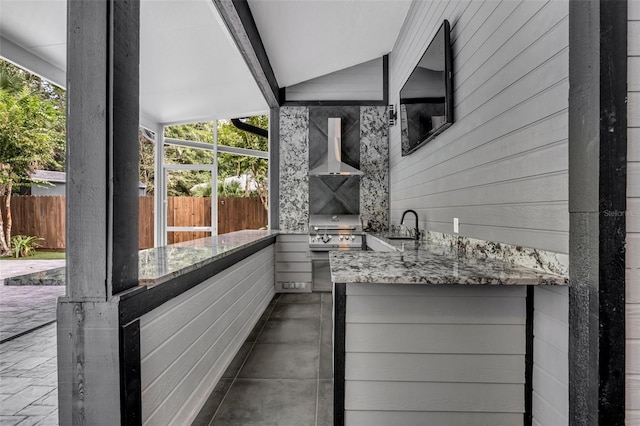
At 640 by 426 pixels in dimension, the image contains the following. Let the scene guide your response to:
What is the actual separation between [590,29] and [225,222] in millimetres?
6392

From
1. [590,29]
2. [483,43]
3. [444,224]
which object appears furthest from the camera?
[444,224]

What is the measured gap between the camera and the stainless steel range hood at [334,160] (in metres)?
4.63

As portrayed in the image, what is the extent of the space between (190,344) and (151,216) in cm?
545

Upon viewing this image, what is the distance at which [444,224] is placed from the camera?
257 cm

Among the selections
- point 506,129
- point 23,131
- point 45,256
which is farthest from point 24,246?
point 506,129

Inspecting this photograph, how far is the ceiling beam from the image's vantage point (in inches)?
101

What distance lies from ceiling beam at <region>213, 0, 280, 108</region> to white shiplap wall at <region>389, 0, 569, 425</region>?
1.59 metres

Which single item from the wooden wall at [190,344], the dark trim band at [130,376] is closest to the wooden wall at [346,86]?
the wooden wall at [190,344]

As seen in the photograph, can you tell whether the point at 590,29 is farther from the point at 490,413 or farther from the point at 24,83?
the point at 24,83

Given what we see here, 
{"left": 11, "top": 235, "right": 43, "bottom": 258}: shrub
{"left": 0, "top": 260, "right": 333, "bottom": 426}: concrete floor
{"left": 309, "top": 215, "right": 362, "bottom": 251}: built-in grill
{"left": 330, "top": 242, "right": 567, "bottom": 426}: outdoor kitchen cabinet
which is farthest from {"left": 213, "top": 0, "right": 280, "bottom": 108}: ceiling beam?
{"left": 11, "top": 235, "right": 43, "bottom": 258}: shrub

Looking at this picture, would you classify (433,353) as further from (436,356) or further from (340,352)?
(340,352)

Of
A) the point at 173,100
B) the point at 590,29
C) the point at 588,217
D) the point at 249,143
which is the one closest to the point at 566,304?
the point at 588,217

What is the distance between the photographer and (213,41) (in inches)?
133

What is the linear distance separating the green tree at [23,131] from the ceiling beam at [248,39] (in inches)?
83.5
